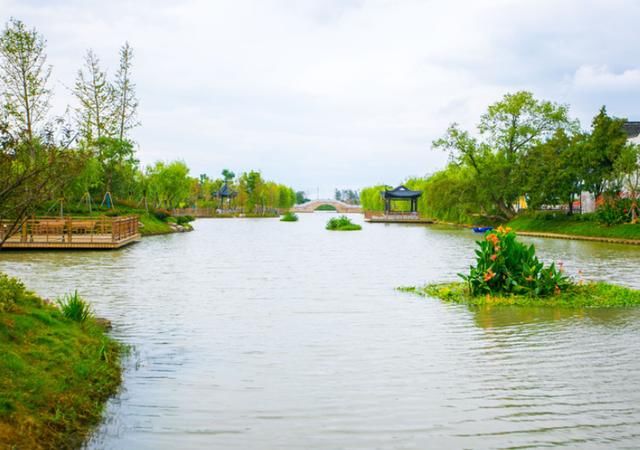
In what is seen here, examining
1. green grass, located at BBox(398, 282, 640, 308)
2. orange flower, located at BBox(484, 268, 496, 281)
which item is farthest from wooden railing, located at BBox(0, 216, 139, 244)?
orange flower, located at BBox(484, 268, 496, 281)

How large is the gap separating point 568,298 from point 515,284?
92 cm

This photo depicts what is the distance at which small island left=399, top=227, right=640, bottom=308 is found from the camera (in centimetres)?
1110

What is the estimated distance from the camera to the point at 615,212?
3166cm

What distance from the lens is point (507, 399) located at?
19.0 ft

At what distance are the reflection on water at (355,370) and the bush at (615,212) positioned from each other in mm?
18895

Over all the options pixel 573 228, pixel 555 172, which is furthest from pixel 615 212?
pixel 555 172

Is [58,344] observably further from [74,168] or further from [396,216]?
[396,216]

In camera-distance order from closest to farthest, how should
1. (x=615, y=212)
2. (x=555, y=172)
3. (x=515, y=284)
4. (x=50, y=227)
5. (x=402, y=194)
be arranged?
(x=515, y=284), (x=50, y=227), (x=615, y=212), (x=555, y=172), (x=402, y=194)

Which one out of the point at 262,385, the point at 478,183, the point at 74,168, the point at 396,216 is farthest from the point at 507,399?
the point at 396,216

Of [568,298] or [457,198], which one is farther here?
[457,198]

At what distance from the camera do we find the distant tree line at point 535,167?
106 feet

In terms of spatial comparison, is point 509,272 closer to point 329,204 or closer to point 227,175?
point 227,175

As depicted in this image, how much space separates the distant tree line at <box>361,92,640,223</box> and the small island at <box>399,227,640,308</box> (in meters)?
20.9

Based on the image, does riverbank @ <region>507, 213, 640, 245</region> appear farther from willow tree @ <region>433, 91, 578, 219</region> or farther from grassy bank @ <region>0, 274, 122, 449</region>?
grassy bank @ <region>0, 274, 122, 449</region>
